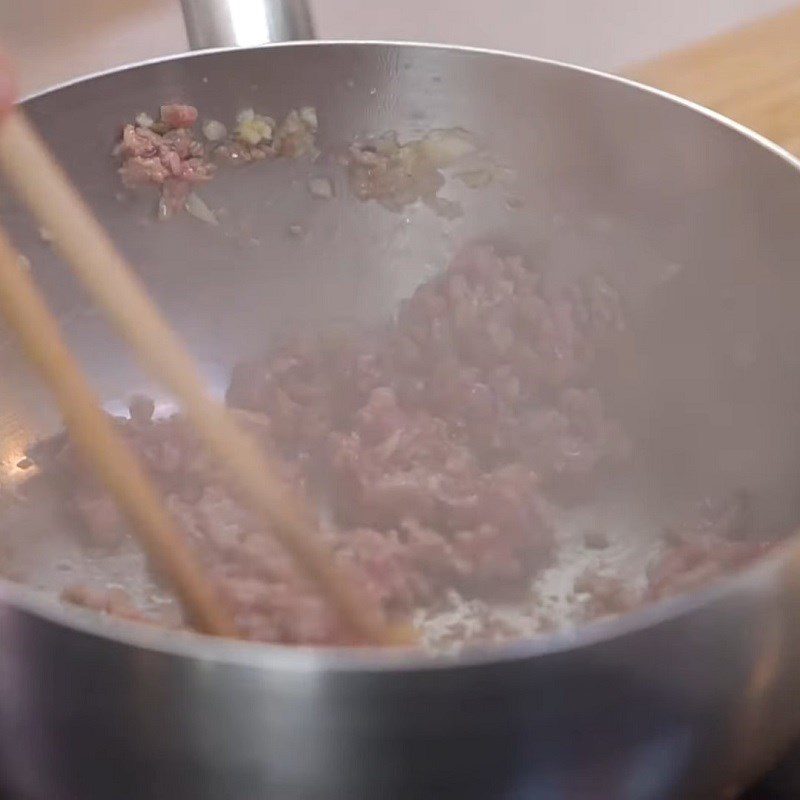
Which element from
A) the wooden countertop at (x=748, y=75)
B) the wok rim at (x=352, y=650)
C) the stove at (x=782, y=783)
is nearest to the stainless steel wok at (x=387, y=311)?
the wok rim at (x=352, y=650)

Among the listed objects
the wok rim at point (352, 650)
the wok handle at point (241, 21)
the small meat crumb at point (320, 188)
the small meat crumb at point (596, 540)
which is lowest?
the small meat crumb at point (596, 540)

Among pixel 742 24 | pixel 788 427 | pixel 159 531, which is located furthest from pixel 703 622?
pixel 742 24

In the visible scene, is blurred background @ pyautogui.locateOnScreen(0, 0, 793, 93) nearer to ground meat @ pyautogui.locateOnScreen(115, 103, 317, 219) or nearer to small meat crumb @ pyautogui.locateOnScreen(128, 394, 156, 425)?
ground meat @ pyautogui.locateOnScreen(115, 103, 317, 219)

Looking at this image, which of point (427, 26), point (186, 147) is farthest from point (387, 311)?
point (427, 26)

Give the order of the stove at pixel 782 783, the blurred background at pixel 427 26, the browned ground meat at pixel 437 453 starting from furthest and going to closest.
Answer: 1. the blurred background at pixel 427 26
2. the browned ground meat at pixel 437 453
3. the stove at pixel 782 783

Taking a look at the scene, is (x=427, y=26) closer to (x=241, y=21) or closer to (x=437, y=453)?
(x=241, y=21)

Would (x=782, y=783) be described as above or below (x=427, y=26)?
below

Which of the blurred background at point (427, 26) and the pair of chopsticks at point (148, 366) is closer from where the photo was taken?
the pair of chopsticks at point (148, 366)

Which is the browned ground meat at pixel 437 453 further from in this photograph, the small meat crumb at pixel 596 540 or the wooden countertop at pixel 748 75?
the wooden countertop at pixel 748 75
